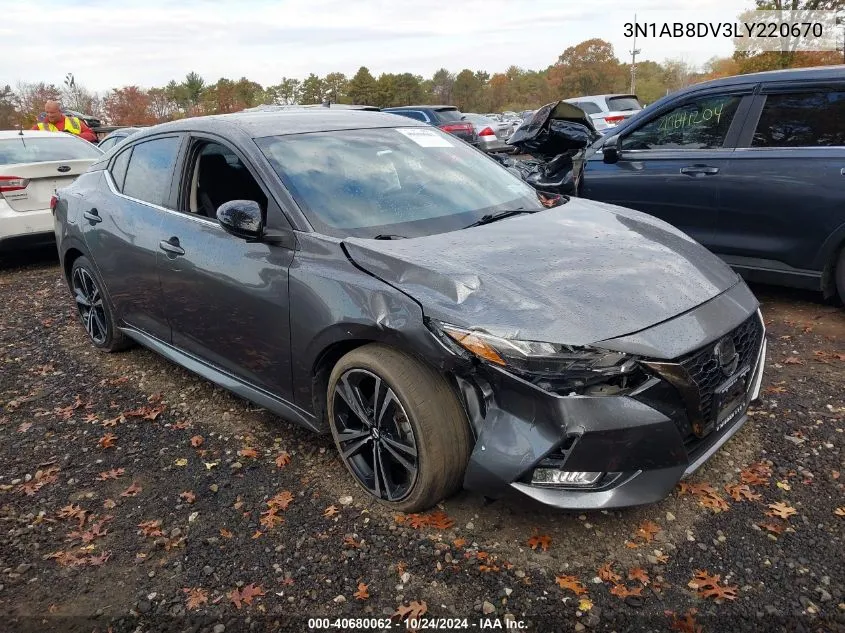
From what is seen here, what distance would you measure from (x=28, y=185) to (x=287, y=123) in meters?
5.21

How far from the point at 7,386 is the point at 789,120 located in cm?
587

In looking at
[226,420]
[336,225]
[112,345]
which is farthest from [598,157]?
[112,345]

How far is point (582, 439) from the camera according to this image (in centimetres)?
223

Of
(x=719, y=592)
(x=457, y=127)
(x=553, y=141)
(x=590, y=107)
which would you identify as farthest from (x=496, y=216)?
(x=590, y=107)

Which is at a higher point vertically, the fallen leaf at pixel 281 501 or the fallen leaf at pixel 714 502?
the fallen leaf at pixel 714 502

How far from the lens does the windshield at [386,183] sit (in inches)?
120

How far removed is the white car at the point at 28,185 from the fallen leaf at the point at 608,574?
7.22 m

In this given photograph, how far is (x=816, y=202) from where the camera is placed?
14.4 ft

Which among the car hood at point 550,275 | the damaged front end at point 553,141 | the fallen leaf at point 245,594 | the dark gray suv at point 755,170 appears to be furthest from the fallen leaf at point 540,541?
the damaged front end at point 553,141

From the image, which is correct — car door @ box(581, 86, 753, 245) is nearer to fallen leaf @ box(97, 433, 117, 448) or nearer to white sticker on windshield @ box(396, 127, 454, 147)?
white sticker on windshield @ box(396, 127, 454, 147)

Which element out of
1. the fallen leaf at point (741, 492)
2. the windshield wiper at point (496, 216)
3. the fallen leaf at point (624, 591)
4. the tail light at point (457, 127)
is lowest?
the fallen leaf at point (624, 591)

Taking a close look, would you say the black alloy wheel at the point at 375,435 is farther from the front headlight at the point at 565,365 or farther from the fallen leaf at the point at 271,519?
the front headlight at the point at 565,365

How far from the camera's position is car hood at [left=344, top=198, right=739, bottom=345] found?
2.35 metres

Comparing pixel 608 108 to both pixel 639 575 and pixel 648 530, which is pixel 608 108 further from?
pixel 639 575
